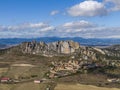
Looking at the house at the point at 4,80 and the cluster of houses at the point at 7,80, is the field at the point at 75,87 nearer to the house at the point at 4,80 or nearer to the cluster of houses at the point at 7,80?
the cluster of houses at the point at 7,80

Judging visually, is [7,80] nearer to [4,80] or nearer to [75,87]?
[4,80]

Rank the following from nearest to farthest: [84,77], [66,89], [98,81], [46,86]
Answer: [66,89]
[46,86]
[98,81]
[84,77]

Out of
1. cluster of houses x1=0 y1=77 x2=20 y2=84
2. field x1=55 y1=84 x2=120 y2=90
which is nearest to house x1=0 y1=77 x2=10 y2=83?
cluster of houses x1=0 y1=77 x2=20 y2=84

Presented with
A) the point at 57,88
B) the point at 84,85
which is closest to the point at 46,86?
the point at 57,88

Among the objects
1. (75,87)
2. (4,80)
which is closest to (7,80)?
(4,80)

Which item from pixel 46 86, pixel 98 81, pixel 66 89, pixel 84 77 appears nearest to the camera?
pixel 66 89

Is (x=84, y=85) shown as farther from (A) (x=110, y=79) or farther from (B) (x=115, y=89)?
(A) (x=110, y=79)

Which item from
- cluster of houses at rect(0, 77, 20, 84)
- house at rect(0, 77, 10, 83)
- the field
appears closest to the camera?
the field

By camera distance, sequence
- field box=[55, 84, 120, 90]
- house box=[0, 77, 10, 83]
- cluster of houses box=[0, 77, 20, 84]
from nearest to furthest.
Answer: field box=[55, 84, 120, 90]
cluster of houses box=[0, 77, 20, 84]
house box=[0, 77, 10, 83]

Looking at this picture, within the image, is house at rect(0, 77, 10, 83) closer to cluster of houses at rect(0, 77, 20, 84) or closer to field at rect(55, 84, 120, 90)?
cluster of houses at rect(0, 77, 20, 84)

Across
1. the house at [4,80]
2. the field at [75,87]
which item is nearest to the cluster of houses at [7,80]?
the house at [4,80]

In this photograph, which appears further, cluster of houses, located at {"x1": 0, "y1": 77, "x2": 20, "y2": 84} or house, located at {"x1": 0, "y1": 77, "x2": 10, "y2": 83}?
house, located at {"x1": 0, "y1": 77, "x2": 10, "y2": 83}
